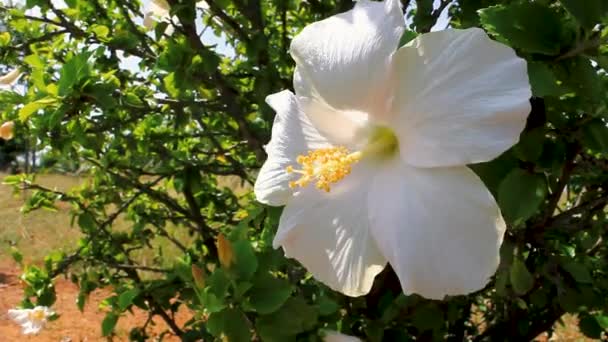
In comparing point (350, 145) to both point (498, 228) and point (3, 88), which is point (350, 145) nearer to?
point (498, 228)

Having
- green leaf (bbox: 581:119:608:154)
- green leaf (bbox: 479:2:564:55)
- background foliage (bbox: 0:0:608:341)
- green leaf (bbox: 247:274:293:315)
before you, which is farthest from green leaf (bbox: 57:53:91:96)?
green leaf (bbox: 581:119:608:154)

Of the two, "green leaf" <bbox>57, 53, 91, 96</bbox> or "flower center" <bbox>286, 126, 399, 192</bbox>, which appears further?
"green leaf" <bbox>57, 53, 91, 96</bbox>

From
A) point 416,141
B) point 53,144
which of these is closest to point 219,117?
point 53,144

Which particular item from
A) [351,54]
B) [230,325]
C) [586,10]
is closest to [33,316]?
[230,325]

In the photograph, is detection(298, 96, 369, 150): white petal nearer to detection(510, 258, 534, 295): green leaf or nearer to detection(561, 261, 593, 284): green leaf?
detection(510, 258, 534, 295): green leaf

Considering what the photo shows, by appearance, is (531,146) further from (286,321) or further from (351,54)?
(286,321)

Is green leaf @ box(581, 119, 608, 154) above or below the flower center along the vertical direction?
below

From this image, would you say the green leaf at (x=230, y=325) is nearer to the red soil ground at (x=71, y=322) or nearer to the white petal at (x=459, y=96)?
the white petal at (x=459, y=96)
